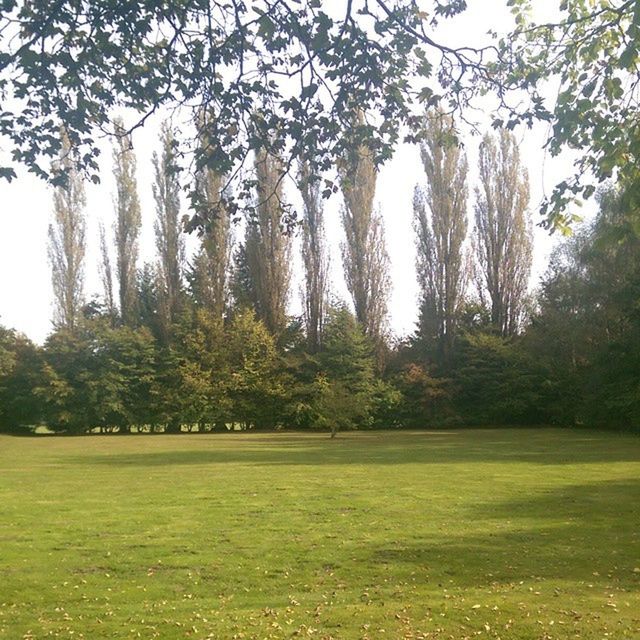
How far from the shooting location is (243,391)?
141 ft

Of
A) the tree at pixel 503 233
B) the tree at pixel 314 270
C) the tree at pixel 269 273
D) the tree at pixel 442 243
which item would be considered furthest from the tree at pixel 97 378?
the tree at pixel 503 233

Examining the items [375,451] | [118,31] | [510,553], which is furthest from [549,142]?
[375,451]

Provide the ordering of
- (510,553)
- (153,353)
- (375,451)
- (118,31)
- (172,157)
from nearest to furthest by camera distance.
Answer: (118,31), (172,157), (510,553), (375,451), (153,353)

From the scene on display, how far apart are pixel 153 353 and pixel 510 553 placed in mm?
35882

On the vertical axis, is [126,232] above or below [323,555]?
above

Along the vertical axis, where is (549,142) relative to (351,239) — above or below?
below

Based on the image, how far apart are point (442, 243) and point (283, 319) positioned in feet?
33.3

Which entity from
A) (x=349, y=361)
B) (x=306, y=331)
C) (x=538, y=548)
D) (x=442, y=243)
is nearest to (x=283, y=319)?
(x=306, y=331)

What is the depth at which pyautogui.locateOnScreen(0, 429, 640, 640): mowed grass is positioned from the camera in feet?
19.8

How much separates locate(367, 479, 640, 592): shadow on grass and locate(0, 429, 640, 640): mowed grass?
0.03 m

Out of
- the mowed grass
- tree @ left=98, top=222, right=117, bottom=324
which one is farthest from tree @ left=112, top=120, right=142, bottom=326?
the mowed grass

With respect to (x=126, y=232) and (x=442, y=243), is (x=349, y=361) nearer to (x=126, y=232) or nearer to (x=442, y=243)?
(x=442, y=243)

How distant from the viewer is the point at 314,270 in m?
43.1

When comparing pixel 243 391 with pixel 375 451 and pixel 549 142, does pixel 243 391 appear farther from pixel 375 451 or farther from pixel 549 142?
pixel 549 142
